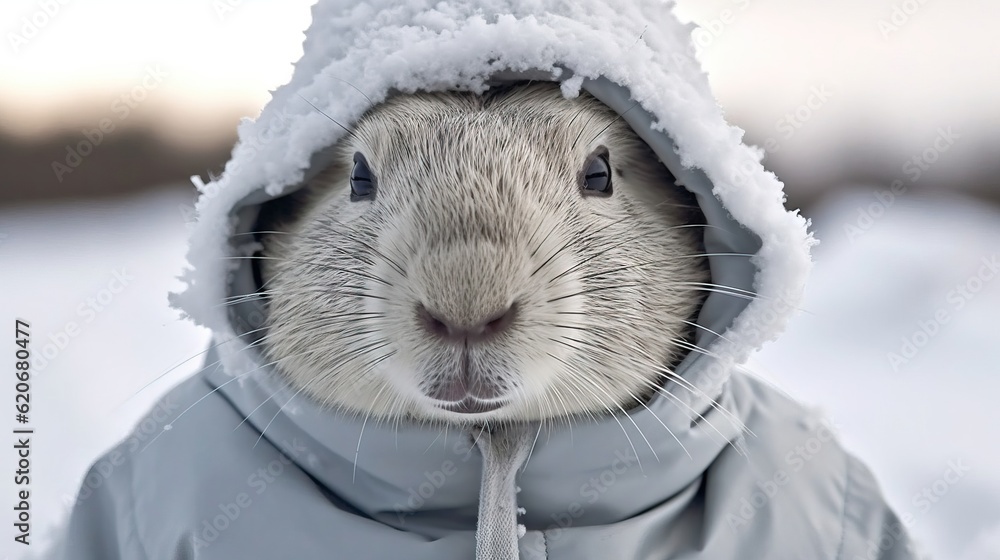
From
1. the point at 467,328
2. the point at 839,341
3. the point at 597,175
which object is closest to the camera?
the point at 467,328

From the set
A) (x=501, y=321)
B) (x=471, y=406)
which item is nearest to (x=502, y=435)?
(x=471, y=406)

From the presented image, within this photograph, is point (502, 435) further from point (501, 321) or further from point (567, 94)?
point (567, 94)

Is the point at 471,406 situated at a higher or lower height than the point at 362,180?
lower

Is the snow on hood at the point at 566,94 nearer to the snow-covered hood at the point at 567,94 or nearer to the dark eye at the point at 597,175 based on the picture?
the snow-covered hood at the point at 567,94

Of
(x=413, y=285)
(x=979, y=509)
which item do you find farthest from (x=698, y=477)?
(x=979, y=509)

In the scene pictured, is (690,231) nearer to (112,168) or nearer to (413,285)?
(413,285)

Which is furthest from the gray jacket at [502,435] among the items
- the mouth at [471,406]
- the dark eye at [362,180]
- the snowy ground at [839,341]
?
the snowy ground at [839,341]

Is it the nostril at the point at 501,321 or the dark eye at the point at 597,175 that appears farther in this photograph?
the dark eye at the point at 597,175

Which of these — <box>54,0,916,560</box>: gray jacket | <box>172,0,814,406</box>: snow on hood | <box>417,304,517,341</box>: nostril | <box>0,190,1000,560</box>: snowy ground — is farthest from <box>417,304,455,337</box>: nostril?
<box>0,190,1000,560</box>: snowy ground
